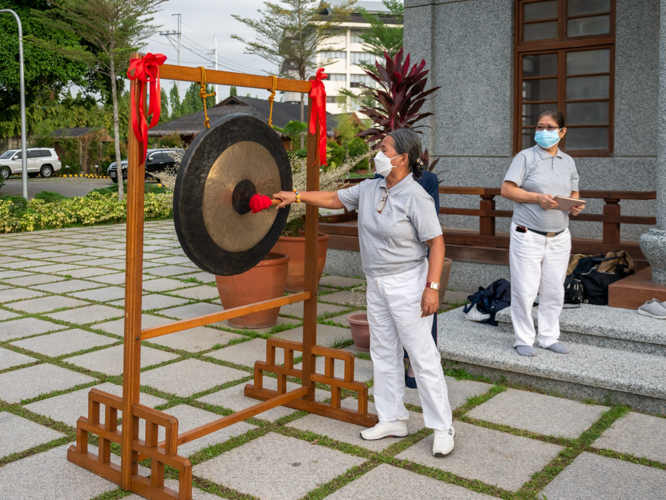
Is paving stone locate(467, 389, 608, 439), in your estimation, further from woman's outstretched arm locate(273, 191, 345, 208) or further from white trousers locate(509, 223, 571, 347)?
woman's outstretched arm locate(273, 191, 345, 208)

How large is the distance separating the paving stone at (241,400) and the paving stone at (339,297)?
2697mm

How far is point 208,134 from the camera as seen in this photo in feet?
11.2

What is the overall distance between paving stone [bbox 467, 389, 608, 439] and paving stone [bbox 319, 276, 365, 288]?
3985 millimetres

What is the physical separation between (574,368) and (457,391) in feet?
2.65

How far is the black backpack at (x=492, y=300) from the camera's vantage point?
5.94 metres

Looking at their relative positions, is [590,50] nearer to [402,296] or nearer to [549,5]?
[549,5]

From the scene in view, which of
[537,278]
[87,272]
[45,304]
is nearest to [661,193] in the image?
[537,278]

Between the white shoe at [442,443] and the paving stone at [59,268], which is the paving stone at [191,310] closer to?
the paving stone at [59,268]

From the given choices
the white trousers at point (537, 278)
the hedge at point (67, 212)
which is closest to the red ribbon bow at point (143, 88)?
the white trousers at point (537, 278)

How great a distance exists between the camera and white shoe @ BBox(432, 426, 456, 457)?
3.64m

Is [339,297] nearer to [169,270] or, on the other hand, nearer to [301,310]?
[301,310]

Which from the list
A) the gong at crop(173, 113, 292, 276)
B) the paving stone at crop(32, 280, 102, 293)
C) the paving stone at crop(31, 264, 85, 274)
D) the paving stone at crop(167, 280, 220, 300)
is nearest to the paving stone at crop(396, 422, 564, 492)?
the gong at crop(173, 113, 292, 276)

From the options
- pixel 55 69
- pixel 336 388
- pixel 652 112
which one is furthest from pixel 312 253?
pixel 55 69

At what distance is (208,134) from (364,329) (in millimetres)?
2678
